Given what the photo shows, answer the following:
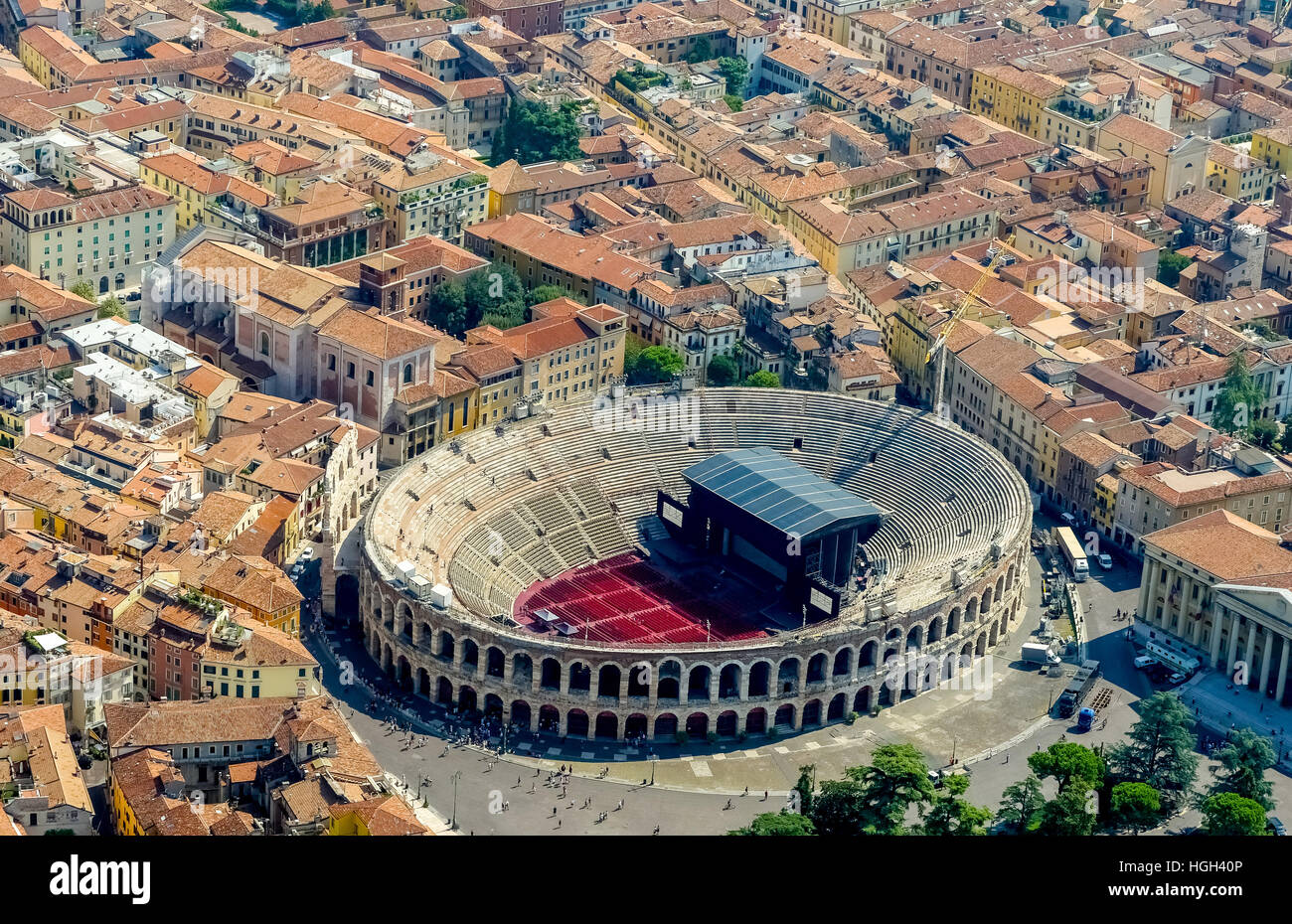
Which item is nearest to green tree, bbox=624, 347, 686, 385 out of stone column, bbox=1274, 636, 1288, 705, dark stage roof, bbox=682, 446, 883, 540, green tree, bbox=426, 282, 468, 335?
green tree, bbox=426, 282, 468, 335

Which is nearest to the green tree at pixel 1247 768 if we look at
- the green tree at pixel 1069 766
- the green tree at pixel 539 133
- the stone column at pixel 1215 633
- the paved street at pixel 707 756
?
the paved street at pixel 707 756

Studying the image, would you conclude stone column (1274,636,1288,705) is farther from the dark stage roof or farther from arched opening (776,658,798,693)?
arched opening (776,658,798,693)

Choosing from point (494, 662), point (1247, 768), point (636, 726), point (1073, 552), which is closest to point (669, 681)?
point (636, 726)

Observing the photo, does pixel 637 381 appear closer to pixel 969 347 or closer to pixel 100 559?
pixel 969 347

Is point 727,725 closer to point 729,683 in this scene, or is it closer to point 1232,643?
point 729,683
